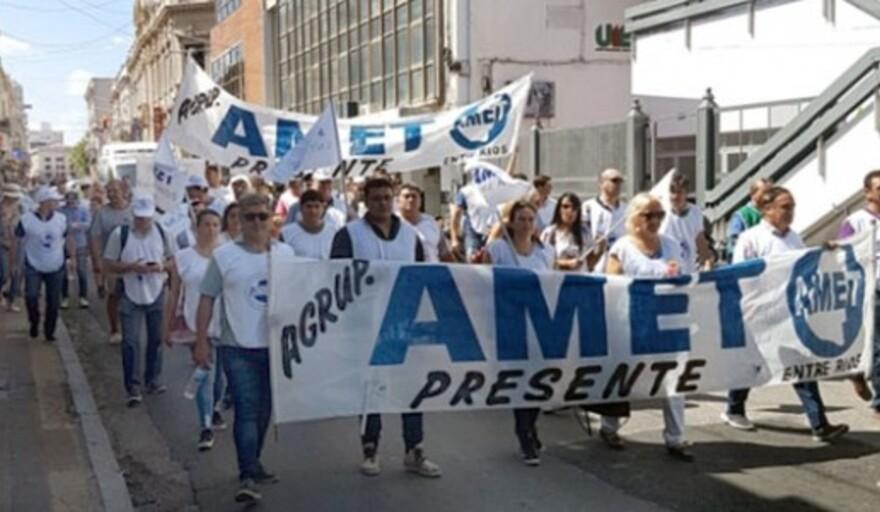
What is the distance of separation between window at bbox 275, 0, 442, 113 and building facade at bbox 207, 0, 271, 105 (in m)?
2.31

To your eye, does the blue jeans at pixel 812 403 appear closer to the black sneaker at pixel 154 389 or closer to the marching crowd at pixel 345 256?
the marching crowd at pixel 345 256

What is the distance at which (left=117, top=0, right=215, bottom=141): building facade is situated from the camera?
208 ft

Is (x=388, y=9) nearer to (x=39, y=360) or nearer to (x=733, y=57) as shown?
(x=733, y=57)

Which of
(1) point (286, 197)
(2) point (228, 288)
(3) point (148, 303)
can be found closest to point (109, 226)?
(1) point (286, 197)

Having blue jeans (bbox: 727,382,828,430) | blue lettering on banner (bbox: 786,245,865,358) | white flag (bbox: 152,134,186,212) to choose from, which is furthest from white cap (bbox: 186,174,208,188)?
blue jeans (bbox: 727,382,828,430)

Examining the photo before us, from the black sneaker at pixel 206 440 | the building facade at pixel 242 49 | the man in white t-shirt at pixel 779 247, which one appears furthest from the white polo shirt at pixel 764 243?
the building facade at pixel 242 49

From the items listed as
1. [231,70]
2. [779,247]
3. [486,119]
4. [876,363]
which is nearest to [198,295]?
[779,247]

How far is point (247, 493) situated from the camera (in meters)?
5.96

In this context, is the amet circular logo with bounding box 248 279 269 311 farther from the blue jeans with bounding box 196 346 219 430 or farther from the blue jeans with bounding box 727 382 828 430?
the blue jeans with bounding box 727 382 828 430

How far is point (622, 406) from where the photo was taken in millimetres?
6641

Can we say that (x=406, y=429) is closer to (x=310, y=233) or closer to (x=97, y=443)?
(x=310, y=233)

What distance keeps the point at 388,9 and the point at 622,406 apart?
68.0 feet

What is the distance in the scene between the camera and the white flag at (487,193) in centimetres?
1186

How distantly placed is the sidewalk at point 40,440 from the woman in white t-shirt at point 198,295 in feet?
2.66
